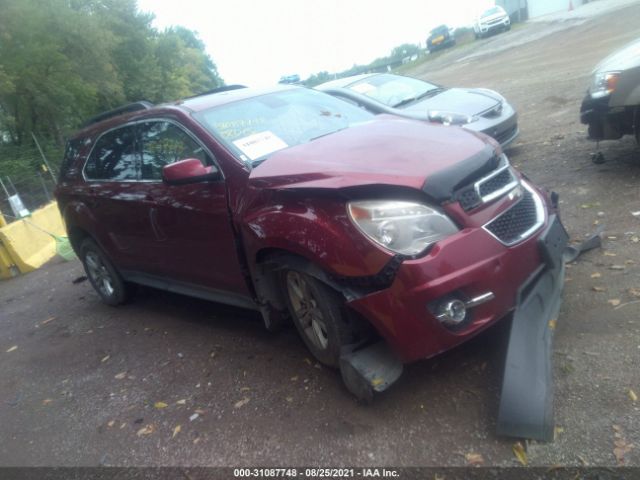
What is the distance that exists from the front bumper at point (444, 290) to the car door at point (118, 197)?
8.15 feet

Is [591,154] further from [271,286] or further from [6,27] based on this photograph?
[6,27]

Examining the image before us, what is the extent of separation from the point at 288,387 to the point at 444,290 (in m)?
1.37

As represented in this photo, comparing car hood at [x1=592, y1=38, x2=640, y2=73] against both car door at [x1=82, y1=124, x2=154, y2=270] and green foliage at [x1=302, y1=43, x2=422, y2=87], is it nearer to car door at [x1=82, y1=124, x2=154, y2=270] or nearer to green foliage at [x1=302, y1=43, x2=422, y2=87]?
car door at [x1=82, y1=124, x2=154, y2=270]

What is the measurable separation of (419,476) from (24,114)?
2122cm

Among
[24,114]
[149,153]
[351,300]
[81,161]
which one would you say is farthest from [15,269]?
[24,114]

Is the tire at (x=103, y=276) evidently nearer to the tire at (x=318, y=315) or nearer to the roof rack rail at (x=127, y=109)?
the roof rack rail at (x=127, y=109)

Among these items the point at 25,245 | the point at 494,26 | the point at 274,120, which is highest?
the point at 274,120

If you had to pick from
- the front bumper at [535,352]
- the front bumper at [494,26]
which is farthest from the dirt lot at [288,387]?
the front bumper at [494,26]

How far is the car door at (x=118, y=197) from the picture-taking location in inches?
179

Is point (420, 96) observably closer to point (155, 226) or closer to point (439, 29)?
point (155, 226)

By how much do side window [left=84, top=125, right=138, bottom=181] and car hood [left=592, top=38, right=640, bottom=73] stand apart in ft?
14.7

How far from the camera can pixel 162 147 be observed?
4223 mm

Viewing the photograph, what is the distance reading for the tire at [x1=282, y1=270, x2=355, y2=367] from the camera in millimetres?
3062

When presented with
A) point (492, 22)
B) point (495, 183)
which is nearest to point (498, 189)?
point (495, 183)
